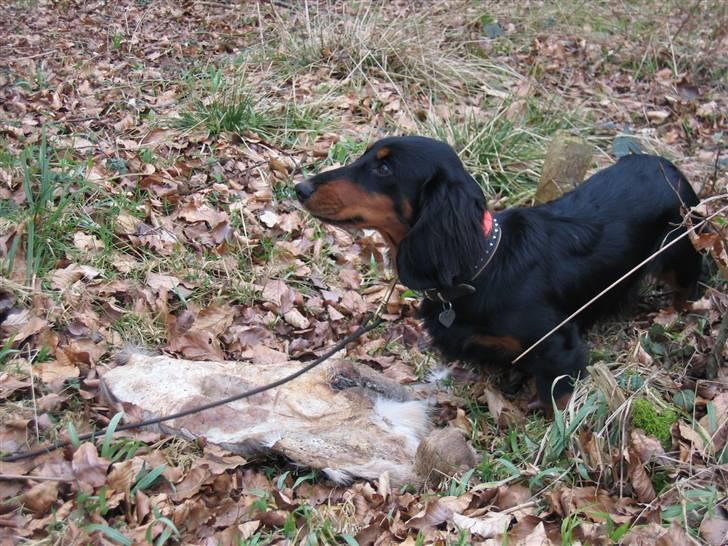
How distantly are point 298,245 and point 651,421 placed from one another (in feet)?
8.17

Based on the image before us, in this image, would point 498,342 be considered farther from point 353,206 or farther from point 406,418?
point 353,206

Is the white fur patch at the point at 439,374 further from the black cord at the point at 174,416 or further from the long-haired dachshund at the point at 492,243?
the black cord at the point at 174,416

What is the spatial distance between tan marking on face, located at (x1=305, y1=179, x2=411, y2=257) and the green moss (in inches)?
46.5

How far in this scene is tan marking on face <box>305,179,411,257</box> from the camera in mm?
2834

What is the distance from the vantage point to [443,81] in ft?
19.8

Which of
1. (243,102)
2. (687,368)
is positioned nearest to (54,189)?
(243,102)

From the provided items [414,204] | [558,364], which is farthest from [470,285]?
[558,364]

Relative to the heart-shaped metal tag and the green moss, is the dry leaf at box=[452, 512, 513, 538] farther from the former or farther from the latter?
the heart-shaped metal tag

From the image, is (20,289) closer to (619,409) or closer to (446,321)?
(446,321)

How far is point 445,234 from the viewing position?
270 cm

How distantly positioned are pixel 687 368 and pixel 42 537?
8.51 feet

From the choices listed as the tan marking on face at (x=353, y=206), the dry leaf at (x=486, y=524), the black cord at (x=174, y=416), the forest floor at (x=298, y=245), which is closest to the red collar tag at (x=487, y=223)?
the tan marking on face at (x=353, y=206)

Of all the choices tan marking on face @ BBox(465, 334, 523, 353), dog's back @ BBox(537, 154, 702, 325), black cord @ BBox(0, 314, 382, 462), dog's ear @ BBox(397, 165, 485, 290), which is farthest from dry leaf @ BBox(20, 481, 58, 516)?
dog's back @ BBox(537, 154, 702, 325)

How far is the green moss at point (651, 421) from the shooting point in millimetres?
2348
